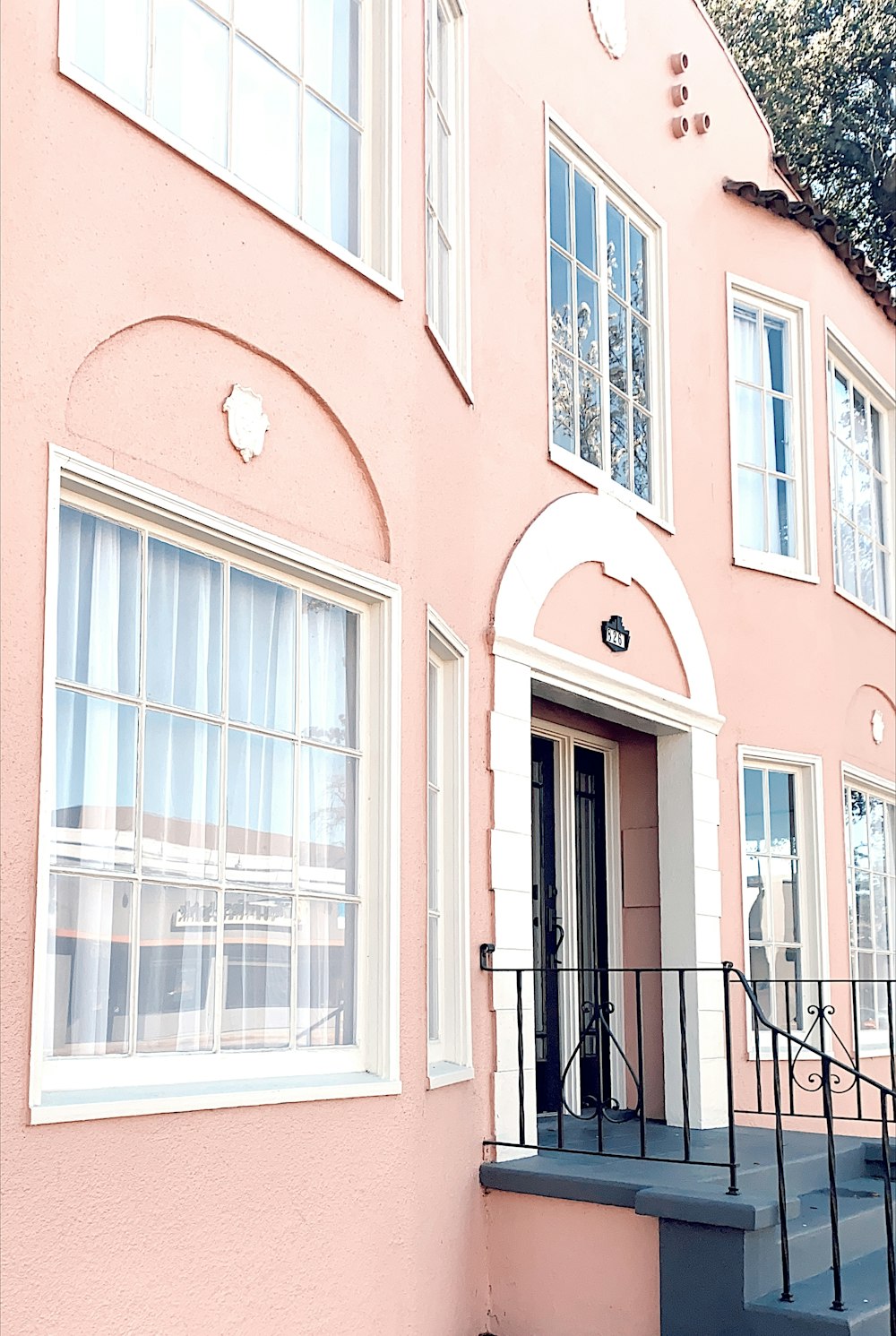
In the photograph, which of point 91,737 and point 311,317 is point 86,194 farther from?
point 91,737

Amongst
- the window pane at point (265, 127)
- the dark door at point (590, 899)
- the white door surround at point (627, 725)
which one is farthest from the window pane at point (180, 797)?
the dark door at point (590, 899)

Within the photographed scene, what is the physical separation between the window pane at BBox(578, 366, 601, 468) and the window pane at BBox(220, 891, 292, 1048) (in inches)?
152

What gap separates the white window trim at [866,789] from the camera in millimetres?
9586

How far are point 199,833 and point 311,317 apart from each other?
1867 mm

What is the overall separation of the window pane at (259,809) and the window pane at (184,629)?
0.69 ft

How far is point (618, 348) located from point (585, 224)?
0.72m

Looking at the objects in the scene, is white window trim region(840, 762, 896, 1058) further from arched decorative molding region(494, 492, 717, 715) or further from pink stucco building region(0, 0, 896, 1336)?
arched decorative molding region(494, 492, 717, 715)

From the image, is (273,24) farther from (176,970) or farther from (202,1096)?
(202,1096)

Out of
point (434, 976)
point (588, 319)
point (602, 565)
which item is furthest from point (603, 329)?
point (434, 976)

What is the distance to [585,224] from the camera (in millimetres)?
8109

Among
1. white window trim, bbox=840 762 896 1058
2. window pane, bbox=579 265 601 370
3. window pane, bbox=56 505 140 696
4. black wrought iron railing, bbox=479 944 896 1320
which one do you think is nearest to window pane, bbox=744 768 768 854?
white window trim, bbox=840 762 896 1058

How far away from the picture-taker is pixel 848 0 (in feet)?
60.0

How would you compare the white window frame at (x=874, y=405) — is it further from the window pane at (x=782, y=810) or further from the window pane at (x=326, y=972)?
the window pane at (x=326, y=972)

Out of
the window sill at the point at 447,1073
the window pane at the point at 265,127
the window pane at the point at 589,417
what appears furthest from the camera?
the window pane at the point at 589,417
